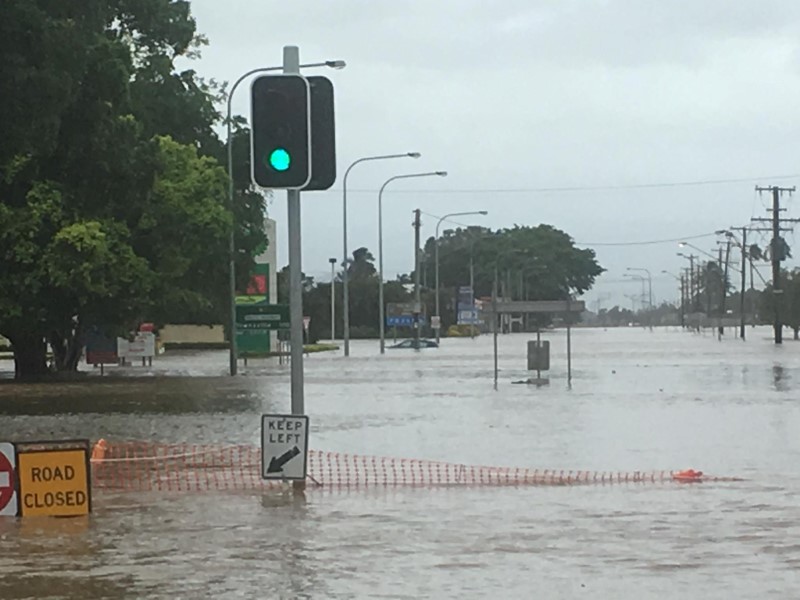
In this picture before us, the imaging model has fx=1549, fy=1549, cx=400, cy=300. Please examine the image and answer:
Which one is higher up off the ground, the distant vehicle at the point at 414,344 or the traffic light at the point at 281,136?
the traffic light at the point at 281,136

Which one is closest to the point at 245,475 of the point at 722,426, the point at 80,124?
the point at 722,426

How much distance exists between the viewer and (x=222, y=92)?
5406 centimetres

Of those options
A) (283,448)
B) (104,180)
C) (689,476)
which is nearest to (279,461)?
(283,448)

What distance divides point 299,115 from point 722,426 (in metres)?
12.8

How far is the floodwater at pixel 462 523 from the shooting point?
34.0 ft

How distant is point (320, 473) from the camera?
18.0 meters

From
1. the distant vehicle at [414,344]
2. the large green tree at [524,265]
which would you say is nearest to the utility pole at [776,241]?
the distant vehicle at [414,344]

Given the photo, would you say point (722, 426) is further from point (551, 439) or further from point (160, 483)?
A: point (160, 483)

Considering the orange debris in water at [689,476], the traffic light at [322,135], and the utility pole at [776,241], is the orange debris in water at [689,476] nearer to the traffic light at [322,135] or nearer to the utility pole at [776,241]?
the traffic light at [322,135]

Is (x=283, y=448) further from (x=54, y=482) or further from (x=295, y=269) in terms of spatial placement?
(x=54, y=482)

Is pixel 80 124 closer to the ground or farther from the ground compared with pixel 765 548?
farther from the ground

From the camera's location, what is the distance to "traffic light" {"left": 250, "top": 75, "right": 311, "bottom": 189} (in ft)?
47.8

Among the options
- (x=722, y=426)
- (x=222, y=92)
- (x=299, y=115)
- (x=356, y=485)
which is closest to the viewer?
(x=299, y=115)

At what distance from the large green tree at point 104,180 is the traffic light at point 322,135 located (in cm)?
1232
